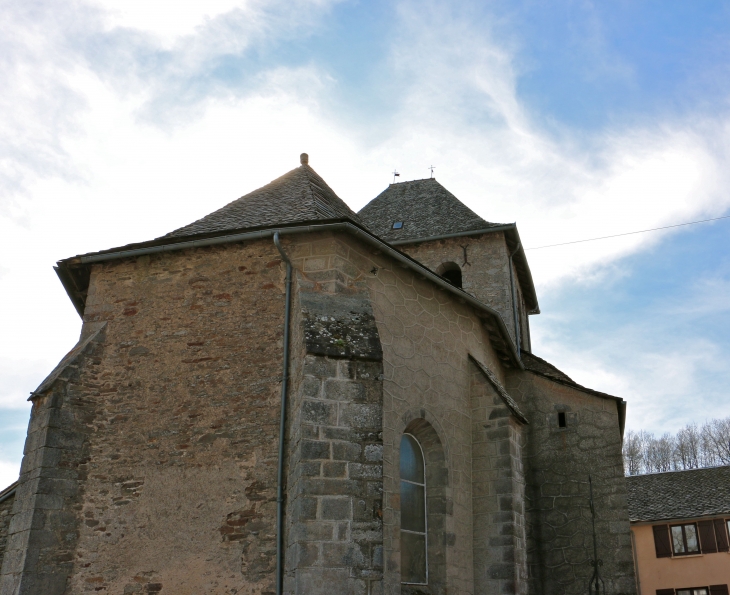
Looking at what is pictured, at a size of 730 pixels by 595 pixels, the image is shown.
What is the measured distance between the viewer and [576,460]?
1293 centimetres

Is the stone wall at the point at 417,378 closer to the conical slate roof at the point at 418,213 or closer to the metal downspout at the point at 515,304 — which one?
the metal downspout at the point at 515,304

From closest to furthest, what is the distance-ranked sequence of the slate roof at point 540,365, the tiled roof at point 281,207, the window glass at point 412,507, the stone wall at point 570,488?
1. the window glass at point 412,507
2. the tiled roof at point 281,207
3. the stone wall at point 570,488
4. the slate roof at point 540,365

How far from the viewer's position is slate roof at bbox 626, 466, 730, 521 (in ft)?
78.2

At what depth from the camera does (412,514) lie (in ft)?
30.8

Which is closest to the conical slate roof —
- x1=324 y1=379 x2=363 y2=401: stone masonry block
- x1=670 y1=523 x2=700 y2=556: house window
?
x1=324 y1=379 x2=363 y2=401: stone masonry block

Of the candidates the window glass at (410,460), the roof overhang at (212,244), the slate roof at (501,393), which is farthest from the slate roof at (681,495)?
the window glass at (410,460)

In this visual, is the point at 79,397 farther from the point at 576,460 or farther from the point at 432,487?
the point at 576,460

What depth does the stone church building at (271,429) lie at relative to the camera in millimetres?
7668

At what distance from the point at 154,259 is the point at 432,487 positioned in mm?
4844

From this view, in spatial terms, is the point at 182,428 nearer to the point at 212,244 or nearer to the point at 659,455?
the point at 212,244

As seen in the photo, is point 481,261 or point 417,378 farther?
point 481,261

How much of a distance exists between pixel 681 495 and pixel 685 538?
1.60 meters

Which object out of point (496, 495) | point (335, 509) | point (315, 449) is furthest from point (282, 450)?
point (496, 495)

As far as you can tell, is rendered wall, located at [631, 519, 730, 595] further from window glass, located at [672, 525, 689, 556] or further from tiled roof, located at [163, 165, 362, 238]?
tiled roof, located at [163, 165, 362, 238]
